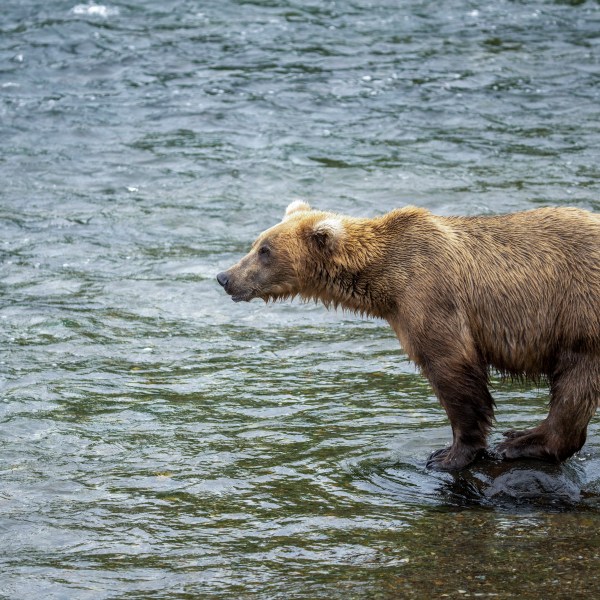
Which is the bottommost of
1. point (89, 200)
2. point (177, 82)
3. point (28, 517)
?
point (28, 517)

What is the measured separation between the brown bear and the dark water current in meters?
0.37

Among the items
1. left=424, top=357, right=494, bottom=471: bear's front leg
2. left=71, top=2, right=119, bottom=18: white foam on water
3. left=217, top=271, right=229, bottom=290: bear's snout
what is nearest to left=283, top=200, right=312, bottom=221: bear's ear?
left=217, top=271, right=229, bottom=290: bear's snout

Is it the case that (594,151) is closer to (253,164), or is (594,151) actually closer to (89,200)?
(253,164)

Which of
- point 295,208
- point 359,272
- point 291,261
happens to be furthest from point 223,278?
point 359,272

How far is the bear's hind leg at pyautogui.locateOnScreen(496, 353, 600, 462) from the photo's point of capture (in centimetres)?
630

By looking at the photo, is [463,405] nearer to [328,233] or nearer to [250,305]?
[328,233]

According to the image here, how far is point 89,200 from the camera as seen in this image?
40.8ft

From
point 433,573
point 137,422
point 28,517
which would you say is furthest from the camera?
point 137,422

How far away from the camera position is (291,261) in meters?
7.32

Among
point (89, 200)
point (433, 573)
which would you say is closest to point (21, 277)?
point (89, 200)

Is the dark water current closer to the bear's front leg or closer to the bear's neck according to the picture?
the bear's front leg

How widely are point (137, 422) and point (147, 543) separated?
1.89 metres

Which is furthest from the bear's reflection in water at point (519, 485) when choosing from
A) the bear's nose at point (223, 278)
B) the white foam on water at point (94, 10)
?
the white foam on water at point (94, 10)

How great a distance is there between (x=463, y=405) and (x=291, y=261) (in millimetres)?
1509
